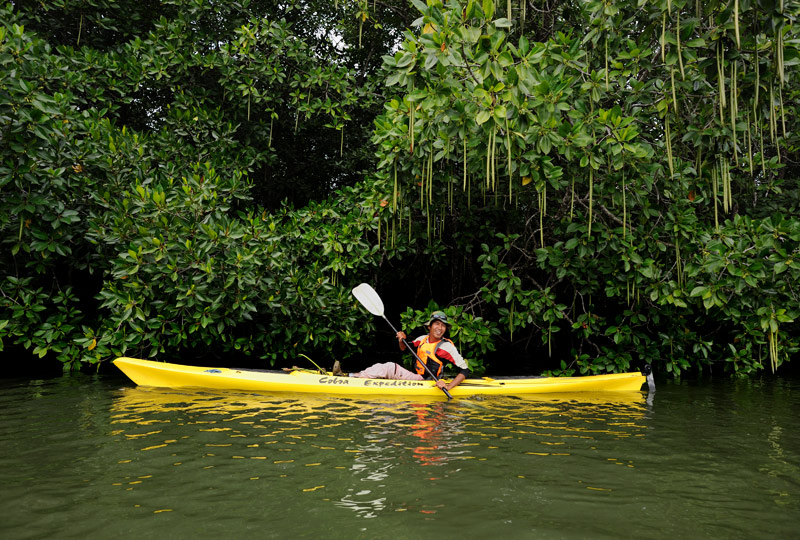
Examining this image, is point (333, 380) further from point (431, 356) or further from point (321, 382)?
point (431, 356)

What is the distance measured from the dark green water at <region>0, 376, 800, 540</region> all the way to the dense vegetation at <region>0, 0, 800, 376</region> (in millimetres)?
1934

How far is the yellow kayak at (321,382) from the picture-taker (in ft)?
23.3

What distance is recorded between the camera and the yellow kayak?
7109 millimetres

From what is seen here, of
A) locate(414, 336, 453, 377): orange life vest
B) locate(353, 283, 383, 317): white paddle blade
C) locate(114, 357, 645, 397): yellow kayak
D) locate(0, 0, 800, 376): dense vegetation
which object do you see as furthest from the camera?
locate(353, 283, 383, 317): white paddle blade

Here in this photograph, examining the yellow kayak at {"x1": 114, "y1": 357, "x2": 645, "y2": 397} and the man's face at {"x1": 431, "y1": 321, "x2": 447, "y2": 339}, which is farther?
the man's face at {"x1": 431, "y1": 321, "x2": 447, "y2": 339}

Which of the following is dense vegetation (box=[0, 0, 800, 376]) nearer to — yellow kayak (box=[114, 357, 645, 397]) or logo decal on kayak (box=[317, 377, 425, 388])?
yellow kayak (box=[114, 357, 645, 397])

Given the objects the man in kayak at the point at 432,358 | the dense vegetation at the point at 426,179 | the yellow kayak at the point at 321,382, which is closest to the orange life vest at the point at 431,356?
the man in kayak at the point at 432,358

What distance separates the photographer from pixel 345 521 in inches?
109

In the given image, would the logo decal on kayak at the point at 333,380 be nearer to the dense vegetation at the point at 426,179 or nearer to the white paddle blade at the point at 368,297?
the white paddle blade at the point at 368,297

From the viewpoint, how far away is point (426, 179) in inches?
307

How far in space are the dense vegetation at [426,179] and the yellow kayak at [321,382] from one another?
538 millimetres

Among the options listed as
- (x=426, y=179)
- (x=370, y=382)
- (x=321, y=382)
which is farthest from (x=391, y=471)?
(x=426, y=179)

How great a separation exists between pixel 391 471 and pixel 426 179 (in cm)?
495

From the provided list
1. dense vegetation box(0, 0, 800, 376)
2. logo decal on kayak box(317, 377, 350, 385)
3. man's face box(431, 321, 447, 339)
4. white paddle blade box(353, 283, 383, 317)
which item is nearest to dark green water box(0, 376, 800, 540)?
logo decal on kayak box(317, 377, 350, 385)
